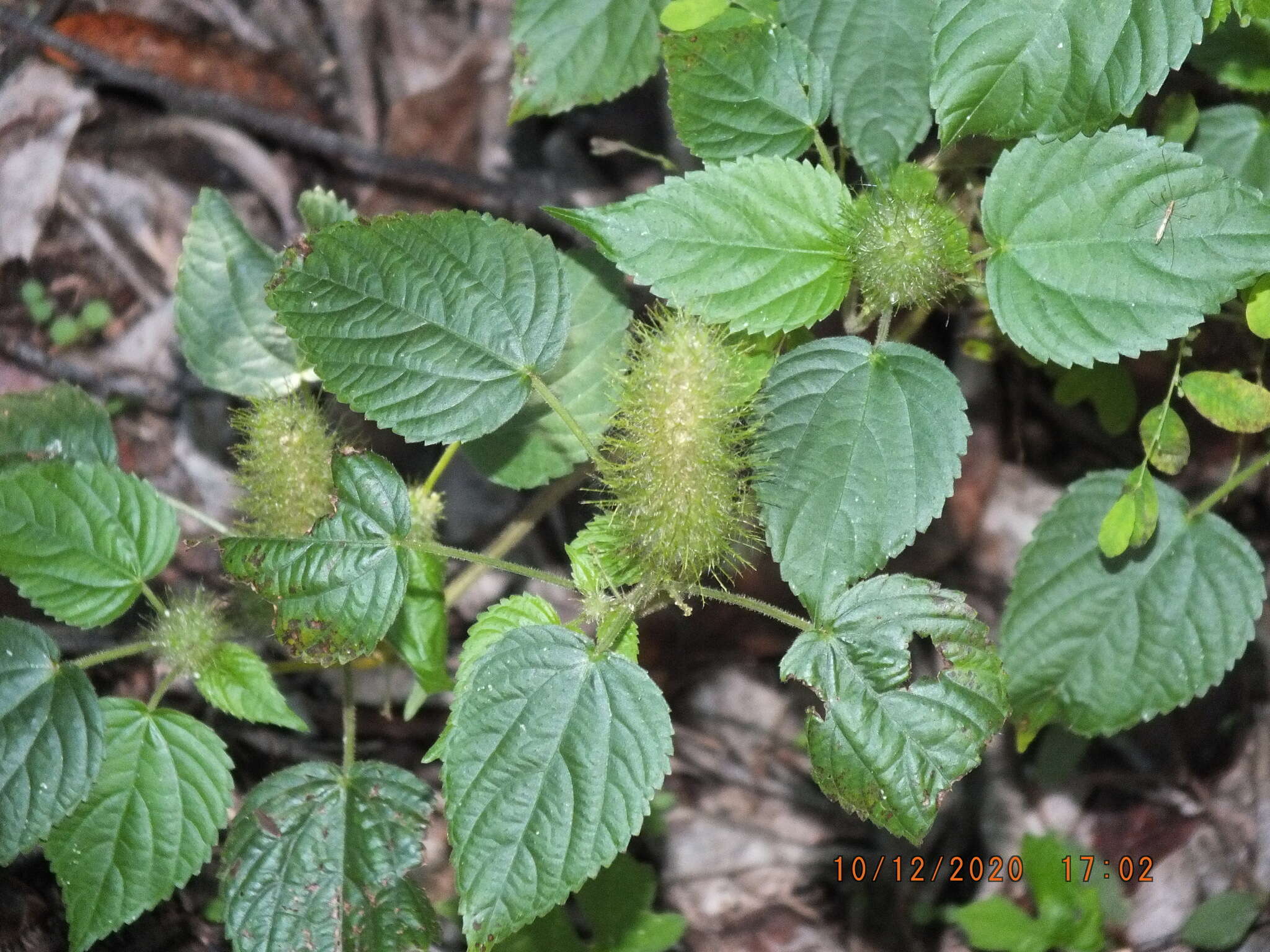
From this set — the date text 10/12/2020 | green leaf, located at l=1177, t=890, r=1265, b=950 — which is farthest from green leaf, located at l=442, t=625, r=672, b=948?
green leaf, located at l=1177, t=890, r=1265, b=950

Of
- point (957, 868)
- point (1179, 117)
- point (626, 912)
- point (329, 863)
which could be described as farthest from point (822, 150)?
point (957, 868)

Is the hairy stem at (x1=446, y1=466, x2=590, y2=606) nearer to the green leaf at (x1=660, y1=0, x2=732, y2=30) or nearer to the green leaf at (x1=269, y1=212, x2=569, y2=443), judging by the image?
the green leaf at (x1=269, y1=212, x2=569, y2=443)

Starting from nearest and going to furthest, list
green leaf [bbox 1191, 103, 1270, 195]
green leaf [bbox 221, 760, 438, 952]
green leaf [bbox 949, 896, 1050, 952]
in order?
green leaf [bbox 221, 760, 438, 952], green leaf [bbox 1191, 103, 1270, 195], green leaf [bbox 949, 896, 1050, 952]

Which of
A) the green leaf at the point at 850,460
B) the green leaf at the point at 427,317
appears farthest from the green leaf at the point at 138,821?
the green leaf at the point at 850,460

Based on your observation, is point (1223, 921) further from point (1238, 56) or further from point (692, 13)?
point (692, 13)

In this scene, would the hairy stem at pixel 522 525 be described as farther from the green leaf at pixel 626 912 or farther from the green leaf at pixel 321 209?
the green leaf at pixel 626 912

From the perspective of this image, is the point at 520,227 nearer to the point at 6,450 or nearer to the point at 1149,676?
the point at 6,450
